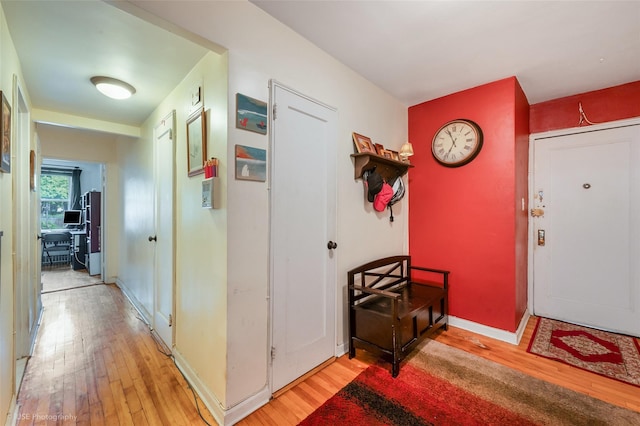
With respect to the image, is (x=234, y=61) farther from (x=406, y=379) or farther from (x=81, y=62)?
(x=406, y=379)

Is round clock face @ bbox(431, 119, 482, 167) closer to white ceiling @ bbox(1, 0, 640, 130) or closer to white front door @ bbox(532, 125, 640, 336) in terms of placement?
white ceiling @ bbox(1, 0, 640, 130)

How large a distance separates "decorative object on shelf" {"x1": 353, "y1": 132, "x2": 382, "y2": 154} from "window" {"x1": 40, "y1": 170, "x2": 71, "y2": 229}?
8403mm

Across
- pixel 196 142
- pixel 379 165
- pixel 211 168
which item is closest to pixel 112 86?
pixel 196 142

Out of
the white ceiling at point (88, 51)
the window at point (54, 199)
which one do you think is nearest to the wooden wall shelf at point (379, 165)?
the white ceiling at point (88, 51)

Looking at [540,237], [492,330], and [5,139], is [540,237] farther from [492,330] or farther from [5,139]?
[5,139]

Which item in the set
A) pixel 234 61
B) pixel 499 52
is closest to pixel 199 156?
pixel 234 61

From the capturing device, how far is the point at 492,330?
100 inches

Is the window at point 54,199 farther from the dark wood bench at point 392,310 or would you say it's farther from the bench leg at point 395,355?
the bench leg at point 395,355

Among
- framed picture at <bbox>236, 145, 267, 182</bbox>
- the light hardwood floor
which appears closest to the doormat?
the light hardwood floor

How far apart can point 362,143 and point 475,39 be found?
111 cm

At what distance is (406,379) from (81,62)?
3.37m

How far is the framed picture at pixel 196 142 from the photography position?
1.76 metres

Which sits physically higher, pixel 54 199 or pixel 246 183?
pixel 54 199

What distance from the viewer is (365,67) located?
233 centimetres
